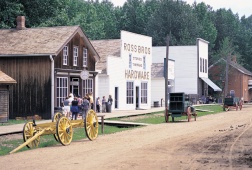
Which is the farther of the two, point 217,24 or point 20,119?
point 217,24

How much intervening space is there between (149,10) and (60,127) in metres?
86.9

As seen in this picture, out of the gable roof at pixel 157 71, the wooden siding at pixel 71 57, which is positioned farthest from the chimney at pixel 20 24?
the gable roof at pixel 157 71

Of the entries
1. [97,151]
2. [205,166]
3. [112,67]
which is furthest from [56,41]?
[205,166]

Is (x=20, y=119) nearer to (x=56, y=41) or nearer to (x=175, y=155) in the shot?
(x=56, y=41)

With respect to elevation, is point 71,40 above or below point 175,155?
above

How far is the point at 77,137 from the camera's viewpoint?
2477 centimetres

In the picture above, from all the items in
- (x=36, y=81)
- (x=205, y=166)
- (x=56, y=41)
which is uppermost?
(x=56, y=41)

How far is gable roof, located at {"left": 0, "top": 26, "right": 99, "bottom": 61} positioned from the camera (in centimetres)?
3597

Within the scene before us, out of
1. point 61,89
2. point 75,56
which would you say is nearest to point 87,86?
point 75,56

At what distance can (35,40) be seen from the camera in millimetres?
37469

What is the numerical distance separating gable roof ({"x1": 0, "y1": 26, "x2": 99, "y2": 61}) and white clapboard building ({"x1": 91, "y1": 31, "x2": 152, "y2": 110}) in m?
6.45

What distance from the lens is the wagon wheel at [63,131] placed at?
2050 centimetres

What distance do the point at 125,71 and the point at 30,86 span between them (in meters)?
14.9

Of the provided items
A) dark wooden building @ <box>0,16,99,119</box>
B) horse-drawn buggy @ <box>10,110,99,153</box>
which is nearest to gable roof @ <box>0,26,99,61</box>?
dark wooden building @ <box>0,16,99,119</box>
